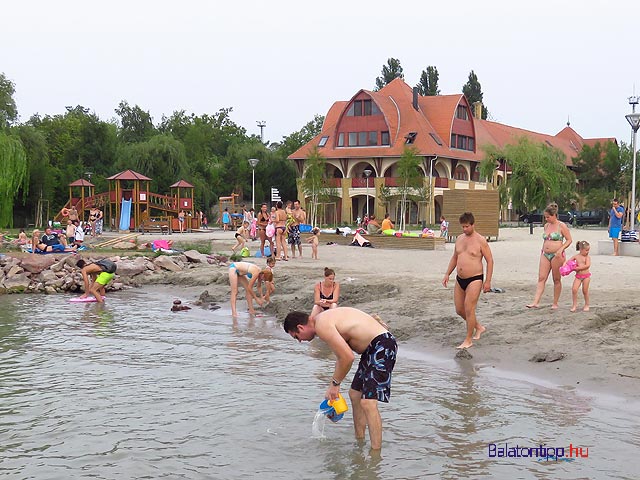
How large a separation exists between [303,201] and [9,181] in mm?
28084

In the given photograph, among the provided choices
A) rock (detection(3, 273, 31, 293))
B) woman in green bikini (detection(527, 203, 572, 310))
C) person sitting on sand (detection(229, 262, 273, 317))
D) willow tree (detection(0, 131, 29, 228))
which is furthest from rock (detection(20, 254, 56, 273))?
willow tree (detection(0, 131, 29, 228))

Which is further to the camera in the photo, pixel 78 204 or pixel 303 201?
pixel 303 201

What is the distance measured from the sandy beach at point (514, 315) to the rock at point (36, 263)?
563cm

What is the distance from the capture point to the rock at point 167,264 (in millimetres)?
20641

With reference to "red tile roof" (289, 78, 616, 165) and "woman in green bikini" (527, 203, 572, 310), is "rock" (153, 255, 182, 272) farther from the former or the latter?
"red tile roof" (289, 78, 616, 165)

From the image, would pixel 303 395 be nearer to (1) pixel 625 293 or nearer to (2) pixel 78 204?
(1) pixel 625 293

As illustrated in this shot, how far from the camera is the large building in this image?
55000 mm

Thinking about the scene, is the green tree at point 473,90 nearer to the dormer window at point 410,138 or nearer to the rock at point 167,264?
the dormer window at point 410,138

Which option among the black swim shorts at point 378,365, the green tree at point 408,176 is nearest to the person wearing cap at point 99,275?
the black swim shorts at point 378,365

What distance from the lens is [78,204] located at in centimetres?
4447

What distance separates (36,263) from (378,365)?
16.5m

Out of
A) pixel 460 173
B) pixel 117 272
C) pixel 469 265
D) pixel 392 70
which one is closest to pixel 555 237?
pixel 469 265

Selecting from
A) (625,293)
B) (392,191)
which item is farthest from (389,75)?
Answer: (625,293)

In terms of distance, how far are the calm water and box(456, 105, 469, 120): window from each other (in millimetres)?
50308
